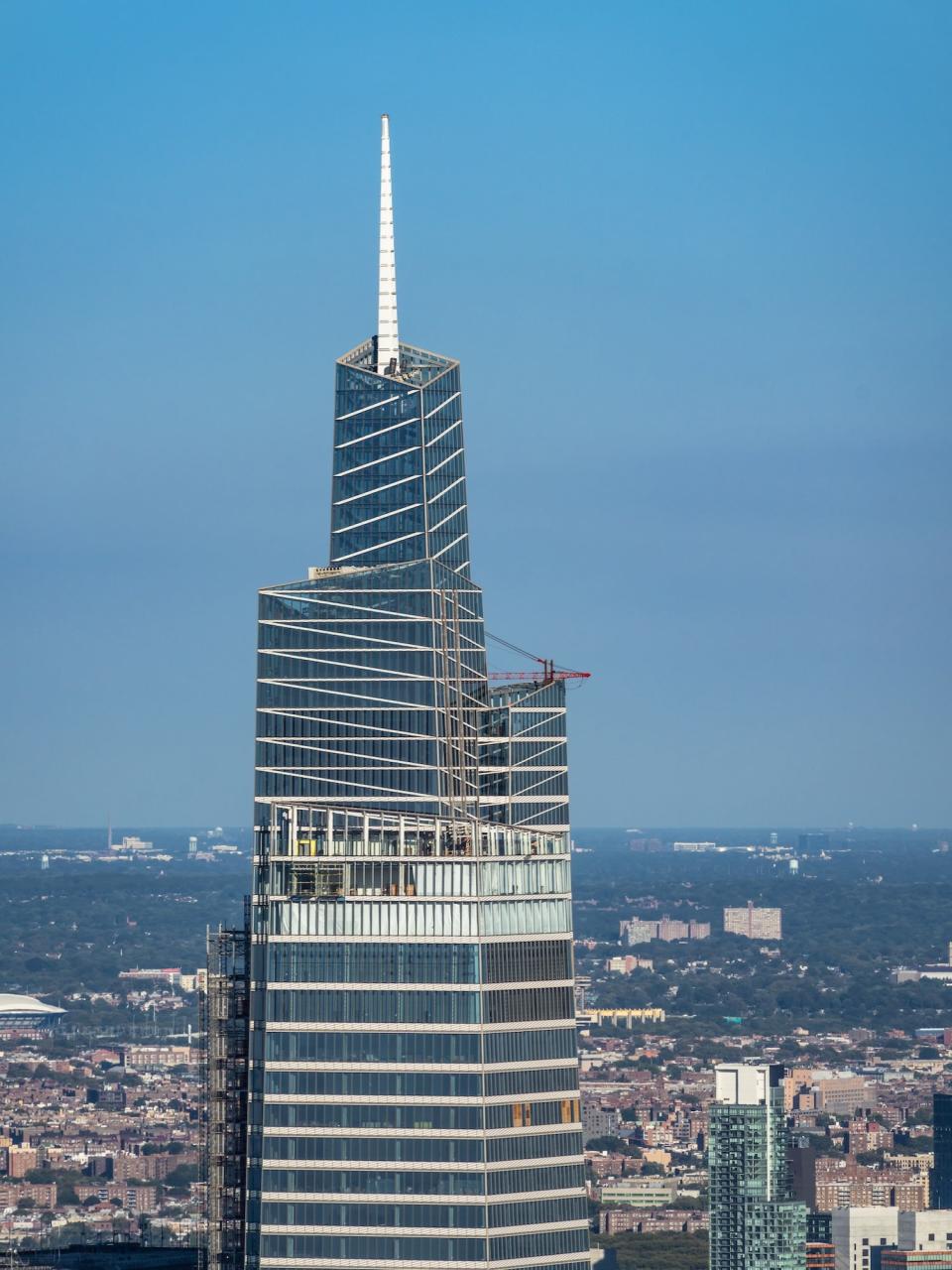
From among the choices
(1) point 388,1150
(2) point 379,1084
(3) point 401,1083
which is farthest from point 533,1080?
(1) point 388,1150

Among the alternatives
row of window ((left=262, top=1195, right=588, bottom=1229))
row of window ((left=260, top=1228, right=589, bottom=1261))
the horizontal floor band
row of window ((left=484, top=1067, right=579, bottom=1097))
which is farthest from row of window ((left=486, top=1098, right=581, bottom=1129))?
row of window ((left=260, top=1228, right=589, bottom=1261))

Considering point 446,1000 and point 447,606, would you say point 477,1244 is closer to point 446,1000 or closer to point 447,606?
point 446,1000

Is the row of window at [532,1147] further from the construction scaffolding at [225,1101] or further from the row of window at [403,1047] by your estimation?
the construction scaffolding at [225,1101]

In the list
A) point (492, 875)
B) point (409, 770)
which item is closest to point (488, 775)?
point (409, 770)

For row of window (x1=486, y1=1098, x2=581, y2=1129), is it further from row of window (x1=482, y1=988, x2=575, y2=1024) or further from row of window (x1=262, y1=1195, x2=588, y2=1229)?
row of window (x1=482, y1=988, x2=575, y2=1024)

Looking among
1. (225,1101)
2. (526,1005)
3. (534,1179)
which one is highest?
(526,1005)

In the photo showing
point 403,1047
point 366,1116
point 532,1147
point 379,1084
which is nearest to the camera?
point 366,1116

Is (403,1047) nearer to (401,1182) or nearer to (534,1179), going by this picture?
(401,1182)
